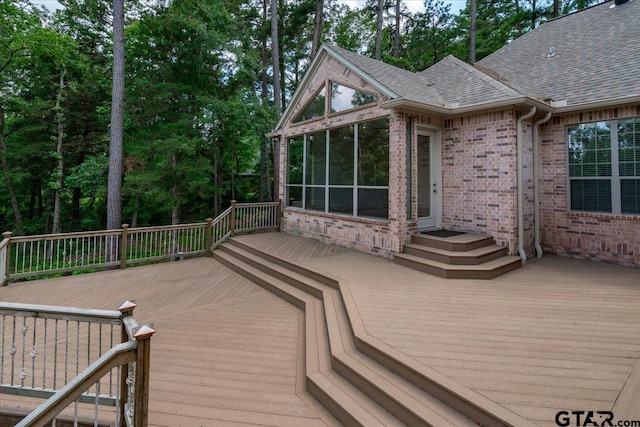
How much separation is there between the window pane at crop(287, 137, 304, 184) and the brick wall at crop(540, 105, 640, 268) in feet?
19.8

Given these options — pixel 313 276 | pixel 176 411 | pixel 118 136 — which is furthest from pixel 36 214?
pixel 176 411

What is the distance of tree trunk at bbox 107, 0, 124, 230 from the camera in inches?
386

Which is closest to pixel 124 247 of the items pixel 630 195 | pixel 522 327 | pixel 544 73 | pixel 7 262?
pixel 7 262

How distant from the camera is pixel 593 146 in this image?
19.9 feet

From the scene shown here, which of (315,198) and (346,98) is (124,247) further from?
(346,98)

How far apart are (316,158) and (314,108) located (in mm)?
1451

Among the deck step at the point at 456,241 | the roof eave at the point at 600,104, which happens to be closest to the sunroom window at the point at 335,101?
the deck step at the point at 456,241

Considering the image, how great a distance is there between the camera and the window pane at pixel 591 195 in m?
5.95

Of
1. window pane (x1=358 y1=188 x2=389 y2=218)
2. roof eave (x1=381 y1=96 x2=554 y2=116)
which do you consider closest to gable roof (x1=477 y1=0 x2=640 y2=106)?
roof eave (x1=381 y1=96 x2=554 y2=116)

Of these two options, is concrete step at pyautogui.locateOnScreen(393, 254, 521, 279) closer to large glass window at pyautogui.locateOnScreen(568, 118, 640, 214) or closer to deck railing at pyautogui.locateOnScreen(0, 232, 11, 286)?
large glass window at pyautogui.locateOnScreen(568, 118, 640, 214)

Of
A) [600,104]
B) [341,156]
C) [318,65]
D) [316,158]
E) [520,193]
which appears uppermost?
[318,65]

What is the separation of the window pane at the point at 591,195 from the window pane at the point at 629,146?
355mm

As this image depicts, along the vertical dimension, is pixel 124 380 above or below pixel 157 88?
below

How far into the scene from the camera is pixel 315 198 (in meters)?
8.83
